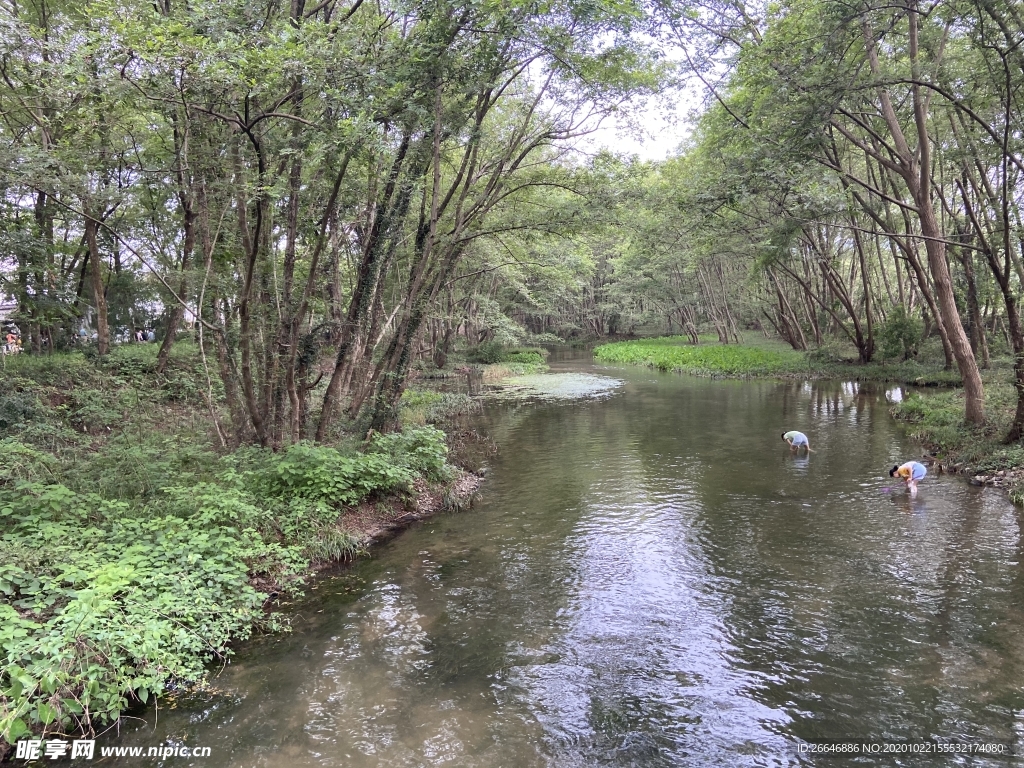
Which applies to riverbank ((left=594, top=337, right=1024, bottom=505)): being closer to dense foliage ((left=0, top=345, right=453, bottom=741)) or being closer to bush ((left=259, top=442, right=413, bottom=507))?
dense foliage ((left=0, top=345, right=453, bottom=741))

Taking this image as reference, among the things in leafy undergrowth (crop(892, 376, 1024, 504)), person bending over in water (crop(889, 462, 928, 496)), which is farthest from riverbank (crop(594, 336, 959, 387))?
person bending over in water (crop(889, 462, 928, 496))

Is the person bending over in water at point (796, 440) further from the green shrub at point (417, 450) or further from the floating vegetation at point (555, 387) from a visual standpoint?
the floating vegetation at point (555, 387)

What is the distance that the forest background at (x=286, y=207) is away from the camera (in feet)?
17.4

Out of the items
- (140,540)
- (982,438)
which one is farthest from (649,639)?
(982,438)

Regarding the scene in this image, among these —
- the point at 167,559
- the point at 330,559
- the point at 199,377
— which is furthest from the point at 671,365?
the point at 167,559

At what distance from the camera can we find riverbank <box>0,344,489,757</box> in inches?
160

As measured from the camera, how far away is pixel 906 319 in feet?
75.1

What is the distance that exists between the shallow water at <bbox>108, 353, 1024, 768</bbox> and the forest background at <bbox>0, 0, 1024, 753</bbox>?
110cm

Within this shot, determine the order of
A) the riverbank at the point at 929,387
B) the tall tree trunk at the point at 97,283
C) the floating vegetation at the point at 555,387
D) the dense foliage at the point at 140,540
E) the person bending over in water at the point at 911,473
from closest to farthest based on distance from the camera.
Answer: the dense foliage at the point at 140,540, the person bending over in water at the point at 911,473, the riverbank at the point at 929,387, the tall tree trunk at the point at 97,283, the floating vegetation at the point at 555,387

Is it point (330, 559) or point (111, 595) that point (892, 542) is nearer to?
point (330, 559)

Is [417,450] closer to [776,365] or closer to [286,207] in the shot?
[286,207]

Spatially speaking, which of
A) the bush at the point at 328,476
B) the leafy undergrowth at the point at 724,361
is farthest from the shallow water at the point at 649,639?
the leafy undergrowth at the point at 724,361

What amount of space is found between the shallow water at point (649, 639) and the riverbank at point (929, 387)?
878 mm

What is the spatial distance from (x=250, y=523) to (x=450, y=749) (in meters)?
3.92
